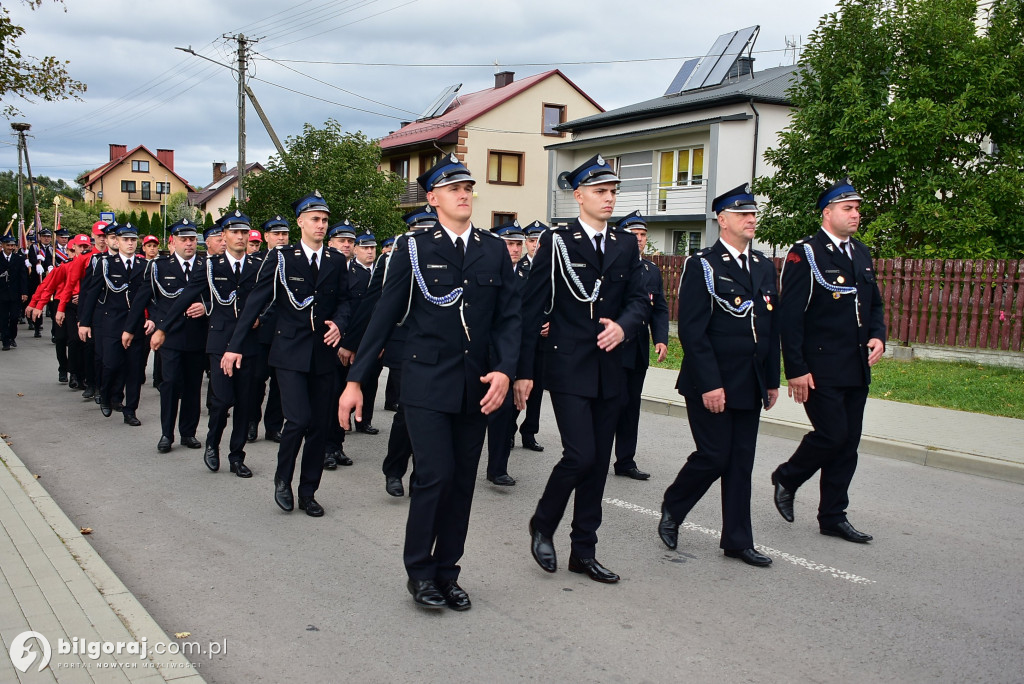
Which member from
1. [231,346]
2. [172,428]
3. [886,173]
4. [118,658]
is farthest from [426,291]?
[886,173]

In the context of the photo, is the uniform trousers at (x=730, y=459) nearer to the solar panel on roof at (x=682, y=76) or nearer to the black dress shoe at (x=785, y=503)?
the black dress shoe at (x=785, y=503)

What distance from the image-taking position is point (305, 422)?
6527 millimetres

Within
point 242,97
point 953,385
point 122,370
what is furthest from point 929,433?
point 242,97

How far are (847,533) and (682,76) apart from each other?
33.5 m

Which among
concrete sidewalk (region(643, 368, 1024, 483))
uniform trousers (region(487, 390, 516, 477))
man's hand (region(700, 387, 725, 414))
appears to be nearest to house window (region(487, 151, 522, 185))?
concrete sidewalk (region(643, 368, 1024, 483))

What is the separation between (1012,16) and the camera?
17531 millimetres

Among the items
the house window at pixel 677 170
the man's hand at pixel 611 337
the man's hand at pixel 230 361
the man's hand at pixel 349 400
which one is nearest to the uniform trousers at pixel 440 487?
the man's hand at pixel 349 400

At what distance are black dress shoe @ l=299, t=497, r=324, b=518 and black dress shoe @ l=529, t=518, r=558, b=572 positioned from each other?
6.27 feet

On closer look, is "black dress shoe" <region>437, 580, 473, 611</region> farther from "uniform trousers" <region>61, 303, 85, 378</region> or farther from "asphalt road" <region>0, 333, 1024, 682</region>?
"uniform trousers" <region>61, 303, 85, 378</region>

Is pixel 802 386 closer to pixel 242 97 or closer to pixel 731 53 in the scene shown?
pixel 242 97

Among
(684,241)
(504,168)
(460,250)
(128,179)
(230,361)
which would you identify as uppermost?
(128,179)

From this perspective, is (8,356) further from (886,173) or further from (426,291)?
(886,173)

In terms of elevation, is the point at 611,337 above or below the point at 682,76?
below

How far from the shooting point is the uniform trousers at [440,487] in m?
4.66
